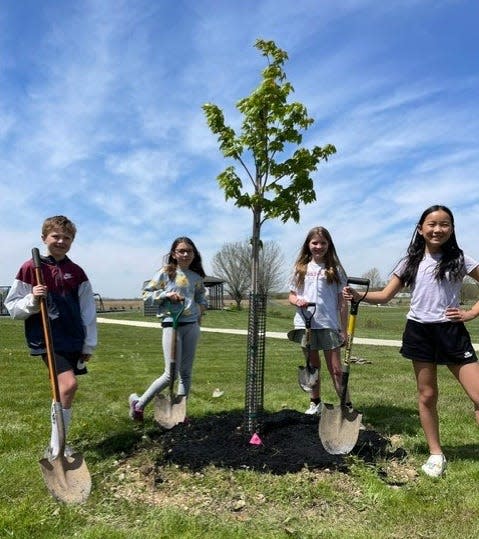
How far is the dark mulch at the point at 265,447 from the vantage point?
3988 millimetres

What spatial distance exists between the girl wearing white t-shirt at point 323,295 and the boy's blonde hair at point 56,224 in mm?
2214

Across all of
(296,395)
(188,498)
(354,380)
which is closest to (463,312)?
(188,498)

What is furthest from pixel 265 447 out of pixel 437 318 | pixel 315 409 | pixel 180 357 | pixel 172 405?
pixel 437 318

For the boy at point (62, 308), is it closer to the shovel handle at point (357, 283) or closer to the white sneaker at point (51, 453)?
the white sneaker at point (51, 453)

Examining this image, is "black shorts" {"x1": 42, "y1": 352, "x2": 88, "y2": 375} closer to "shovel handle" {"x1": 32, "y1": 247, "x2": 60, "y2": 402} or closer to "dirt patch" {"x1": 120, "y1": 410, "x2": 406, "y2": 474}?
"shovel handle" {"x1": 32, "y1": 247, "x2": 60, "y2": 402}

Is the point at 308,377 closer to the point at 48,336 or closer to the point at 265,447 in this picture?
the point at 265,447

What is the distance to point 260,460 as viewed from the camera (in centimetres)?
405

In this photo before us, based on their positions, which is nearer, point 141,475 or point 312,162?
point 141,475

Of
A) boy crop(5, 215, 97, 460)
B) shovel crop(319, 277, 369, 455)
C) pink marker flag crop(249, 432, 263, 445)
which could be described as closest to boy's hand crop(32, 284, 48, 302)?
boy crop(5, 215, 97, 460)

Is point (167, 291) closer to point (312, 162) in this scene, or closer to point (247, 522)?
point (312, 162)

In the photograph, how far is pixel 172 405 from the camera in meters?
5.04

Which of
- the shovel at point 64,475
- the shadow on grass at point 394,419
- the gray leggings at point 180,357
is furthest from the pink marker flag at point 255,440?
the shadow on grass at point 394,419

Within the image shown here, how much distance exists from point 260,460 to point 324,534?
1073mm

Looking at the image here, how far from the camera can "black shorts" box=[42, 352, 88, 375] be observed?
4188 mm
